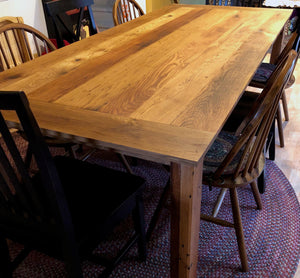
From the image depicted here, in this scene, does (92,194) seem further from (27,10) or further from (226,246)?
(27,10)

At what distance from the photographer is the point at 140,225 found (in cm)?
129

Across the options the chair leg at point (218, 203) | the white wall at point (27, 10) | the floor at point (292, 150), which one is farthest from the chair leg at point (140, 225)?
the white wall at point (27, 10)

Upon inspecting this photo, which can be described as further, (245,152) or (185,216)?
(245,152)

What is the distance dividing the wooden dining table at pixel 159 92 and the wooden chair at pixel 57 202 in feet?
0.64

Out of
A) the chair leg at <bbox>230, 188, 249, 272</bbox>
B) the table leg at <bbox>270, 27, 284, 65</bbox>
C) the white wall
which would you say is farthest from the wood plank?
the white wall

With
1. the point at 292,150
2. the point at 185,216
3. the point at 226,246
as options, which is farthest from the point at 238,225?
the point at 292,150

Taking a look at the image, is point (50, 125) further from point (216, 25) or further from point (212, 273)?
point (216, 25)

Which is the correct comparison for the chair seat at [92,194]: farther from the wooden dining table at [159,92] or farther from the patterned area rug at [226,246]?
the patterned area rug at [226,246]

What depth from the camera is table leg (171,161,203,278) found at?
92cm

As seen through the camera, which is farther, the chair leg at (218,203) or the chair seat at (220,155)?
the chair leg at (218,203)

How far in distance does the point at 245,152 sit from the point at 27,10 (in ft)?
7.62

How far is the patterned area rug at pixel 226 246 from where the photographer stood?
140cm

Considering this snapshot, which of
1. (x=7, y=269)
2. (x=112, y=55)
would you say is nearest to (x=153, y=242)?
(x=7, y=269)

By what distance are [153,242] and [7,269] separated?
Result: 2.06 feet
